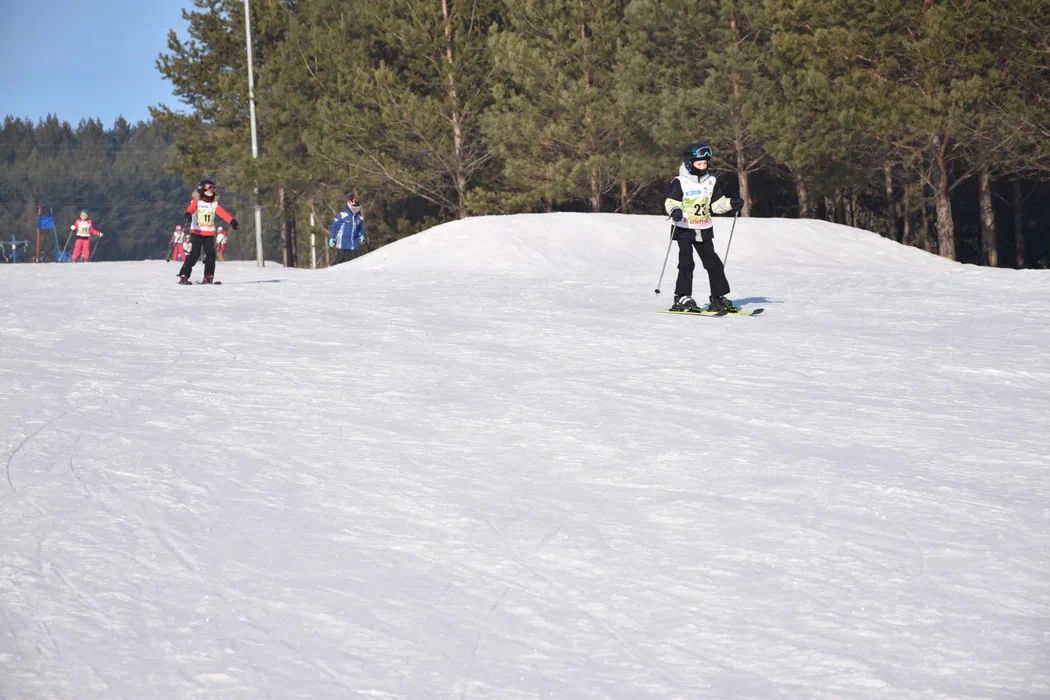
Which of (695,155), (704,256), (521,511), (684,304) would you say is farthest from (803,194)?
(521,511)

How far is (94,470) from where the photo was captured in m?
6.02

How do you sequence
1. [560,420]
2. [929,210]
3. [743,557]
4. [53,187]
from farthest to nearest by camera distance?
[53,187], [929,210], [560,420], [743,557]

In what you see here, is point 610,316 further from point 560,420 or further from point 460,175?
point 460,175

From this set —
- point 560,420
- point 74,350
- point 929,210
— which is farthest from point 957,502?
point 929,210

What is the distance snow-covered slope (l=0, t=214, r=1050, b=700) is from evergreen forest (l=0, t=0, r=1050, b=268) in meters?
15.6

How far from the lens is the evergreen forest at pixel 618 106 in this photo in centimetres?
2595

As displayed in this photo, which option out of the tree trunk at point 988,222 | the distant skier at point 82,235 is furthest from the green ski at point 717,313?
the distant skier at point 82,235

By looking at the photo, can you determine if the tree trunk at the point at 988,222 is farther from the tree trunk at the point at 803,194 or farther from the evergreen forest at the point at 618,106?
the tree trunk at the point at 803,194

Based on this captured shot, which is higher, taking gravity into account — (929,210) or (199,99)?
(199,99)

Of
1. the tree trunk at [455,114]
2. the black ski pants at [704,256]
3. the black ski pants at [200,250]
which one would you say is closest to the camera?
the black ski pants at [704,256]

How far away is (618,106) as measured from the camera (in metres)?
30.0

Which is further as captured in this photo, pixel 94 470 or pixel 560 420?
pixel 560 420

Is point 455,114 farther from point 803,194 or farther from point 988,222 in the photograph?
point 988,222

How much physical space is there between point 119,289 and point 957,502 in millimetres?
11993
